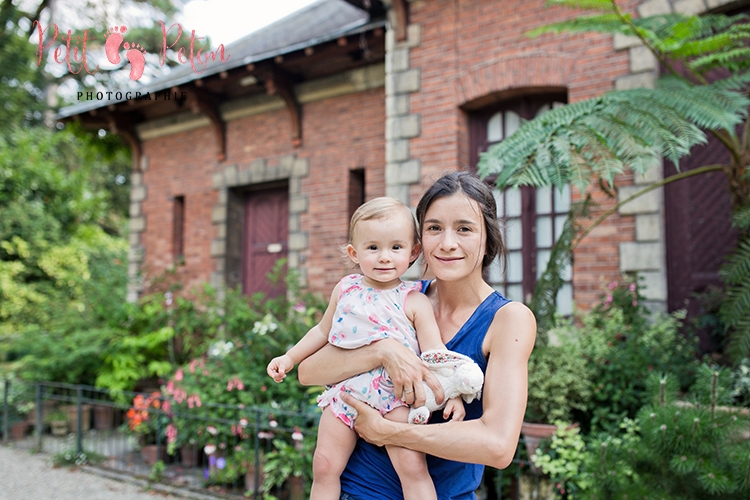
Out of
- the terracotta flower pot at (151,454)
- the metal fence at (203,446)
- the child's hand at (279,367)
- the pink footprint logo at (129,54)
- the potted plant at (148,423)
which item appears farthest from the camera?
the terracotta flower pot at (151,454)

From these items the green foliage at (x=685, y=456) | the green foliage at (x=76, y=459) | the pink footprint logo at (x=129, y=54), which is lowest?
the green foliage at (x=76, y=459)

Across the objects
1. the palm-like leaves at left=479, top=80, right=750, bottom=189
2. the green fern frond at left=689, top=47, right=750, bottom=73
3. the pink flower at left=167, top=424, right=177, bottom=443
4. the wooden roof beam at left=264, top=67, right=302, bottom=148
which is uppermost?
the wooden roof beam at left=264, top=67, right=302, bottom=148

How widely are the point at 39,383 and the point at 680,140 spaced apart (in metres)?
6.97

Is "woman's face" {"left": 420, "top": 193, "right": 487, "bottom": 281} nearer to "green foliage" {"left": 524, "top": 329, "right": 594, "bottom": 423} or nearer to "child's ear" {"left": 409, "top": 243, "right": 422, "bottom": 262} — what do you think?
"child's ear" {"left": 409, "top": 243, "right": 422, "bottom": 262}

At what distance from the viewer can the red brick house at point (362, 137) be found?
546 centimetres

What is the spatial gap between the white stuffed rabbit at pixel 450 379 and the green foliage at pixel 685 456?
1819mm

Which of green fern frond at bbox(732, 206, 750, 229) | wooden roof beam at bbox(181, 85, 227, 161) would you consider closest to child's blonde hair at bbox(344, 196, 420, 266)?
green fern frond at bbox(732, 206, 750, 229)

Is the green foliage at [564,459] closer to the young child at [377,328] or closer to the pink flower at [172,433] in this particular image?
the young child at [377,328]

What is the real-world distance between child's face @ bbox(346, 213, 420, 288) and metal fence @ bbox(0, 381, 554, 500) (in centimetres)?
270

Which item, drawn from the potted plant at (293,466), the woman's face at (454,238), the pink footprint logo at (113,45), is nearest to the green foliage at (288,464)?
the potted plant at (293,466)

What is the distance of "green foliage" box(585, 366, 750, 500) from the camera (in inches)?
110

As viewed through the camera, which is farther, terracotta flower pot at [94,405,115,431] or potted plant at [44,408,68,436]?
potted plant at [44,408,68,436]

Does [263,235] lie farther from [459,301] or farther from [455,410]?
[455,410]

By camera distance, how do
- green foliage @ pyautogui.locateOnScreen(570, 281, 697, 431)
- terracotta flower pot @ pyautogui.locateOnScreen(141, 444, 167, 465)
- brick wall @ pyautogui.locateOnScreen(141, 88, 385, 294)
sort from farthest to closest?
brick wall @ pyautogui.locateOnScreen(141, 88, 385, 294) → terracotta flower pot @ pyautogui.locateOnScreen(141, 444, 167, 465) → green foliage @ pyautogui.locateOnScreen(570, 281, 697, 431)
